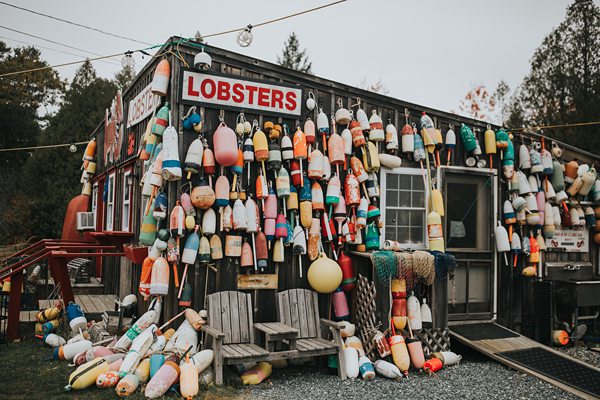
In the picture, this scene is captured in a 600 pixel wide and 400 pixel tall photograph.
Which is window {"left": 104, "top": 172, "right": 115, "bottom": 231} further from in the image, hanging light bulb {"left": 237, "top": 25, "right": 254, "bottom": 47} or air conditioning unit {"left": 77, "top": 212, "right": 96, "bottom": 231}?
hanging light bulb {"left": 237, "top": 25, "right": 254, "bottom": 47}

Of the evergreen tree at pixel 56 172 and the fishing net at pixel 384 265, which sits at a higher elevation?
the evergreen tree at pixel 56 172

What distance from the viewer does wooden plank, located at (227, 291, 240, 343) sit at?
6.11 m

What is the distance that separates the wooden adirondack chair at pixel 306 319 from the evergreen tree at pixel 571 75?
1668 centimetres

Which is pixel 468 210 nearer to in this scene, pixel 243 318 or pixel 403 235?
pixel 403 235

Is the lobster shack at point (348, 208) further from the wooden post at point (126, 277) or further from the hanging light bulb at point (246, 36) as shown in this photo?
the hanging light bulb at point (246, 36)

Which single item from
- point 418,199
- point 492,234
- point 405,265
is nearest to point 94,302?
point 405,265

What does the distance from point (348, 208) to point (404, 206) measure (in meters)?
1.03

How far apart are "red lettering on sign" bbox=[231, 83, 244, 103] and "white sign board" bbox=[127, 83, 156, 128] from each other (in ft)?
3.79

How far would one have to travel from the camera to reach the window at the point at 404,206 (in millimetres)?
7738

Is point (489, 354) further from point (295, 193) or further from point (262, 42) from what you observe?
point (262, 42)

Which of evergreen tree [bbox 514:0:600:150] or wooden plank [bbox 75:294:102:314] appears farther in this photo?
evergreen tree [bbox 514:0:600:150]

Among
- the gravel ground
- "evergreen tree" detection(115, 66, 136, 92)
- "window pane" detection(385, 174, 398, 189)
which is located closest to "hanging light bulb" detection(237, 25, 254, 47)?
"window pane" detection(385, 174, 398, 189)

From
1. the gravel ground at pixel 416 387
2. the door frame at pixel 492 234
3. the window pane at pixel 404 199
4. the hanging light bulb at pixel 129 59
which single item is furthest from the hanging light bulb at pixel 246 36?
the gravel ground at pixel 416 387

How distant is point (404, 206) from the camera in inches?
308
